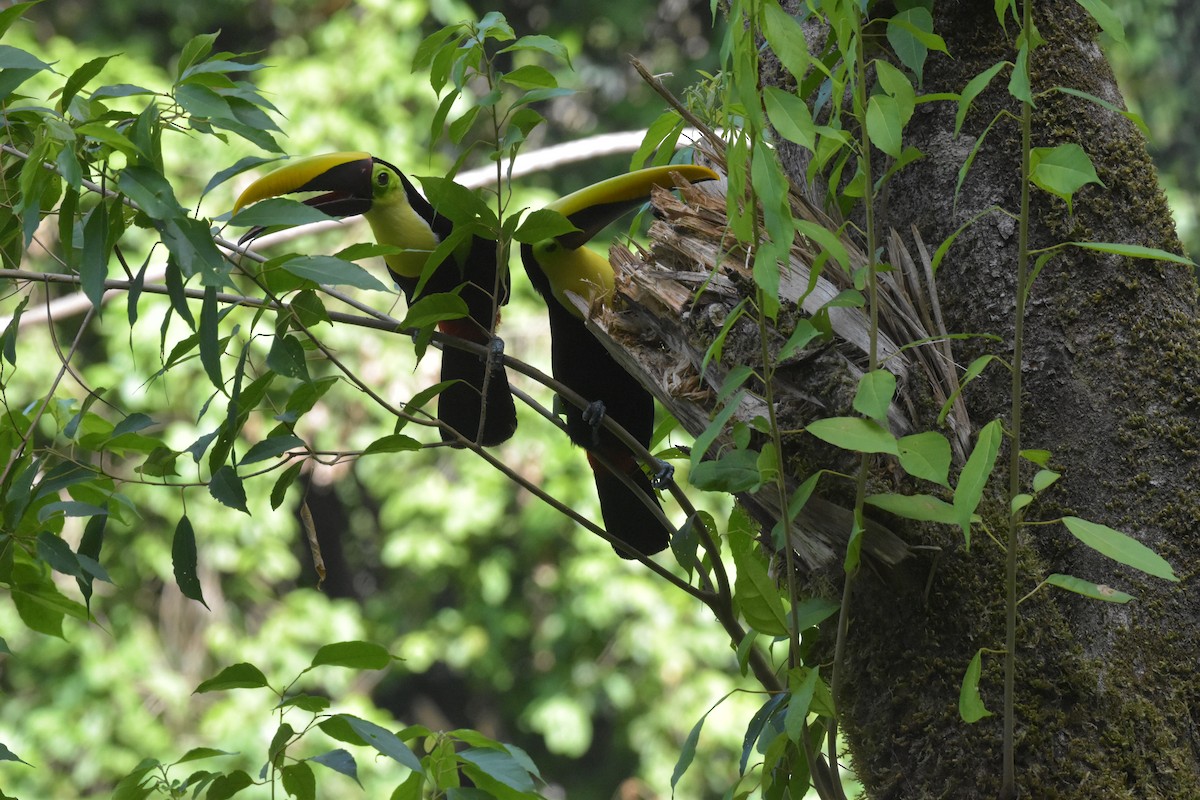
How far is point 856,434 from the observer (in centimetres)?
86

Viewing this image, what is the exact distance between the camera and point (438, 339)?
1239 millimetres

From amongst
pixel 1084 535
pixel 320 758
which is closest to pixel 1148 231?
pixel 1084 535

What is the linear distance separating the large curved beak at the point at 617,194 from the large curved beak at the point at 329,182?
0.36 meters

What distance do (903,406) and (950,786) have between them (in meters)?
0.39

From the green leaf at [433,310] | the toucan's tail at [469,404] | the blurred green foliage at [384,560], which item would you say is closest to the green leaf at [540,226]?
the green leaf at [433,310]

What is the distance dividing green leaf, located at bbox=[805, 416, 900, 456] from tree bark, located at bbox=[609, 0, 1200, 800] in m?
0.29

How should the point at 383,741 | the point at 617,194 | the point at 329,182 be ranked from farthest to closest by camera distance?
the point at 329,182 → the point at 617,194 → the point at 383,741

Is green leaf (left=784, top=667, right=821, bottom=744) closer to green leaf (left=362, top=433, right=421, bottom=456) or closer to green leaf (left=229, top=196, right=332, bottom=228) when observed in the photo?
green leaf (left=362, top=433, right=421, bottom=456)

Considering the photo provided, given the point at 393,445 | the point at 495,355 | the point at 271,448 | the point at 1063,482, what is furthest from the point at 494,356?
the point at 1063,482

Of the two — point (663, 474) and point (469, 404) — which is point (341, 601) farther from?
point (663, 474)

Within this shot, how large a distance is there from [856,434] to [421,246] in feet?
3.44

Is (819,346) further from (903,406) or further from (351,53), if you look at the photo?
(351,53)

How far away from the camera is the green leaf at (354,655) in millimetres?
1037

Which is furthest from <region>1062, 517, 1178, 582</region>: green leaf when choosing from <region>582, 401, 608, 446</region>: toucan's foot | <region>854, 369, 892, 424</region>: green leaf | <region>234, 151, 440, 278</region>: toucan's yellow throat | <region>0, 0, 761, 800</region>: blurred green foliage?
<region>0, 0, 761, 800</region>: blurred green foliage
